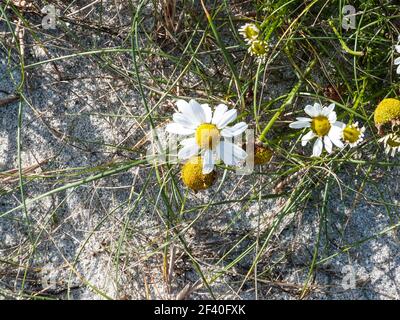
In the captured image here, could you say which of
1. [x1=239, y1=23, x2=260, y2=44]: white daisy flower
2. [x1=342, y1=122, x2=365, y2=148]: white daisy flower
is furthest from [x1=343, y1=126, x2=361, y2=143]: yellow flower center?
[x1=239, y1=23, x2=260, y2=44]: white daisy flower

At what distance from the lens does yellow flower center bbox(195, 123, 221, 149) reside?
108cm

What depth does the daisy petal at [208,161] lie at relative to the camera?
1.09m

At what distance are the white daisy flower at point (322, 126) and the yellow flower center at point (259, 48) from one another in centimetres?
14

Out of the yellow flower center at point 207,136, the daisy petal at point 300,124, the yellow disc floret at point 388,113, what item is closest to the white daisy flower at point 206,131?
the yellow flower center at point 207,136

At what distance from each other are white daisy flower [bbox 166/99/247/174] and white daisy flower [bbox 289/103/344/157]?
0.14 meters

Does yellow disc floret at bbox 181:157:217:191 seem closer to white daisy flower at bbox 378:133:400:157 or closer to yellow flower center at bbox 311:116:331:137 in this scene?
yellow flower center at bbox 311:116:331:137

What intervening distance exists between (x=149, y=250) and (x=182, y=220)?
4.0 inches

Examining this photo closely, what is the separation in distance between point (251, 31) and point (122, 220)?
52cm

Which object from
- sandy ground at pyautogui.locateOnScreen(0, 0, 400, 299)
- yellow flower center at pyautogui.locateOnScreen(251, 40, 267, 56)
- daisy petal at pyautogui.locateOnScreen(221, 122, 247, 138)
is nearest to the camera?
daisy petal at pyautogui.locateOnScreen(221, 122, 247, 138)

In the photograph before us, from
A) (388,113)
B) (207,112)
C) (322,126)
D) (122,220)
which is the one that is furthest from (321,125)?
(122,220)

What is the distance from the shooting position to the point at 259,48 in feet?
3.88

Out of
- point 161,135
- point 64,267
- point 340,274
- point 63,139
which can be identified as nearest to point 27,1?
point 63,139

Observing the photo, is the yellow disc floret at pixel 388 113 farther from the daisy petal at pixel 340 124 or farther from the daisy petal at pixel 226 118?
the daisy petal at pixel 226 118

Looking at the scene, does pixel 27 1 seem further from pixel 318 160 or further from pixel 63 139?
pixel 318 160
